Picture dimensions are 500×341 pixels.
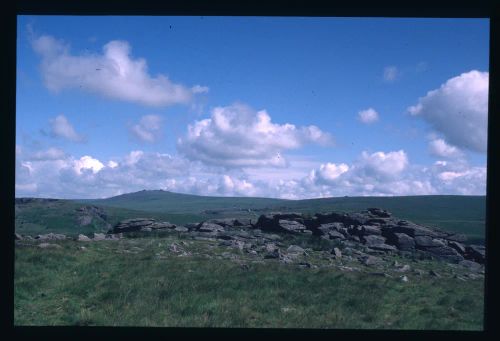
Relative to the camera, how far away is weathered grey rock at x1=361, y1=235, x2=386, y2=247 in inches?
952

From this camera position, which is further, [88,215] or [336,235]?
[88,215]

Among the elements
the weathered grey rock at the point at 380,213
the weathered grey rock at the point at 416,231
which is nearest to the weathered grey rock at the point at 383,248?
the weathered grey rock at the point at 416,231

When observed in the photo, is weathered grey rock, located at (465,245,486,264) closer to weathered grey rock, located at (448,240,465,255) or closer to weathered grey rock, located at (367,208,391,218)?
weathered grey rock, located at (448,240,465,255)

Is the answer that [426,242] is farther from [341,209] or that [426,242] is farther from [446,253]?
[341,209]

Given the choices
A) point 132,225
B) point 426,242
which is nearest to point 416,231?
point 426,242

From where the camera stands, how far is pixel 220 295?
8930 mm

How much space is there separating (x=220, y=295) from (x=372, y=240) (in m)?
17.6

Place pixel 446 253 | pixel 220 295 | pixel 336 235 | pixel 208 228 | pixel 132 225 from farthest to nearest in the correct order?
pixel 132 225 < pixel 208 228 < pixel 336 235 < pixel 446 253 < pixel 220 295

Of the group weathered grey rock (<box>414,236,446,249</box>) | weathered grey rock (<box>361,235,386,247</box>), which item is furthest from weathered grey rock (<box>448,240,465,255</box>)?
weathered grey rock (<box>361,235,386,247</box>)

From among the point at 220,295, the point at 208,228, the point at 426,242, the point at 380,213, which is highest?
the point at 220,295

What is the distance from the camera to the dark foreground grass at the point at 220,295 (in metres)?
7.27

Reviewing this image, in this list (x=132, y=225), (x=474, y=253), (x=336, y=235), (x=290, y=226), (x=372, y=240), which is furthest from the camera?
(x=132, y=225)

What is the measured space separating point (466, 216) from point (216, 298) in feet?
479

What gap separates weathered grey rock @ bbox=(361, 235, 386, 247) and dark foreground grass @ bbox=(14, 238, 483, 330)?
36.7 feet
